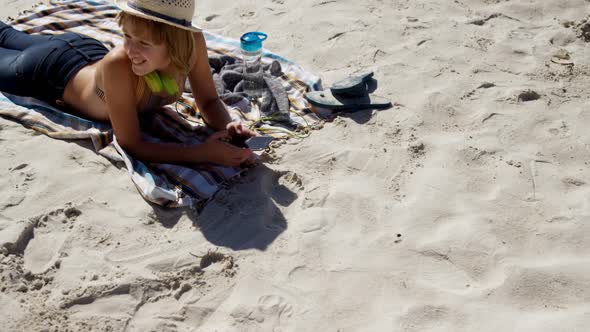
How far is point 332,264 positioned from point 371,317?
0.33m

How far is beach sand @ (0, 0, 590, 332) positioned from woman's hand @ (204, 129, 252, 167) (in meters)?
0.11

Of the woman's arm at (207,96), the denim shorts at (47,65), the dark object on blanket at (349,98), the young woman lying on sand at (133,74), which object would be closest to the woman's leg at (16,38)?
the young woman lying on sand at (133,74)

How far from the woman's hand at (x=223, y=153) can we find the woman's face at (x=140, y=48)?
0.48m

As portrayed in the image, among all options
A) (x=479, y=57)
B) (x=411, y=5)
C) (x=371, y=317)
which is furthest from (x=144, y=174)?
(x=411, y=5)

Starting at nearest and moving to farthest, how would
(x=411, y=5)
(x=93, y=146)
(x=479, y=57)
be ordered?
(x=93, y=146), (x=479, y=57), (x=411, y=5)

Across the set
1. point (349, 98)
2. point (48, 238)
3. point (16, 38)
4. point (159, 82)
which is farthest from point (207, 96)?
point (16, 38)

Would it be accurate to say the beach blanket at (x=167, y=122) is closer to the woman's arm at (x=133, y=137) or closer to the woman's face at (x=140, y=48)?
the woman's arm at (x=133, y=137)

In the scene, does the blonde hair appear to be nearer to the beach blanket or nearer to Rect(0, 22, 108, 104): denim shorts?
the beach blanket

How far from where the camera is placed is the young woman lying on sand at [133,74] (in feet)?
9.59

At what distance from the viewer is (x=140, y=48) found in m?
2.92

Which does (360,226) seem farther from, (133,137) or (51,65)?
(51,65)

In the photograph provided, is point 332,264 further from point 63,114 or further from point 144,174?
point 63,114

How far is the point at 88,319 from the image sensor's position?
2441mm

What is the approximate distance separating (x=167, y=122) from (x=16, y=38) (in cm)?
128
